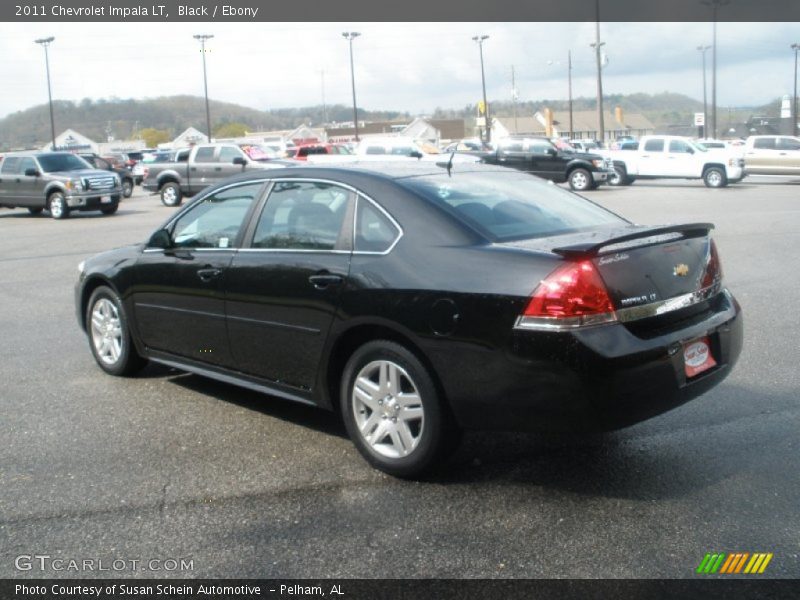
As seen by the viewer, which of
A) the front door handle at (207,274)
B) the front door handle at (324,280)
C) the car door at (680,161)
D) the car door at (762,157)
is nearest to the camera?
the front door handle at (324,280)

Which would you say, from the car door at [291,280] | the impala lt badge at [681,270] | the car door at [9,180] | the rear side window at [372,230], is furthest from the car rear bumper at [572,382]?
the car door at [9,180]

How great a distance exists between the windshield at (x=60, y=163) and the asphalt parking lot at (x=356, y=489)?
20023 millimetres

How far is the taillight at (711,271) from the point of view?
455cm

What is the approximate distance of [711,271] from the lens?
464 cm

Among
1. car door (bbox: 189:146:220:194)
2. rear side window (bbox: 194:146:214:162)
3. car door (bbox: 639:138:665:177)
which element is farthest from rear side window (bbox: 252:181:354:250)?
car door (bbox: 639:138:665:177)

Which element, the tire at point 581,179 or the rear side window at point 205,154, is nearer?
the rear side window at point 205,154

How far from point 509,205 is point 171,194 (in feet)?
83.1

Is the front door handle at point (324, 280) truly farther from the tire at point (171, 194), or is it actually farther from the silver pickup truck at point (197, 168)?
the tire at point (171, 194)

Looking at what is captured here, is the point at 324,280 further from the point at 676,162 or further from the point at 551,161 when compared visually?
the point at 676,162

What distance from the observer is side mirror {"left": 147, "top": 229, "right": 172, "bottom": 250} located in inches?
235

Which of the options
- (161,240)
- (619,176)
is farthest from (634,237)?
(619,176)

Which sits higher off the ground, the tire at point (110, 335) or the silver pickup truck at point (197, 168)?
the silver pickup truck at point (197, 168)

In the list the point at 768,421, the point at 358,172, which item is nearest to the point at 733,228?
the point at 768,421

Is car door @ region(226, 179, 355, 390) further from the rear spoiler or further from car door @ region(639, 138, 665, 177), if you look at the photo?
car door @ region(639, 138, 665, 177)
